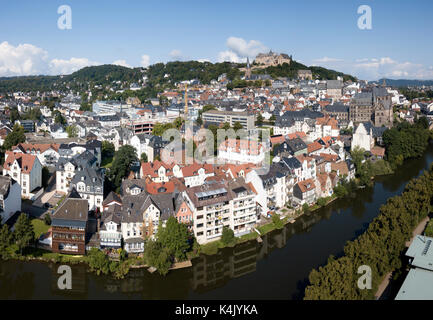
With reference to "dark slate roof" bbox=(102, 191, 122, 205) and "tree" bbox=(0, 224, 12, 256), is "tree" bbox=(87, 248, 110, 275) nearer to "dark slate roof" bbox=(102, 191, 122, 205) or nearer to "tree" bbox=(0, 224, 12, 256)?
"tree" bbox=(0, 224, 12, 256)

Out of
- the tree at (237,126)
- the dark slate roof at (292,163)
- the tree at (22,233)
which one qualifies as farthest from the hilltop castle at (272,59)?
the tree at (22,233)

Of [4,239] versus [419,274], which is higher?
[4,239]

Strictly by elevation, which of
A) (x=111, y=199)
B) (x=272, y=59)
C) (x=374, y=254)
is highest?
(x=272, y=59)

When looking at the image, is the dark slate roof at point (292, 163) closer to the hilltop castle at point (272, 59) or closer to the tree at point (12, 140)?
the tree at point (12, 140)

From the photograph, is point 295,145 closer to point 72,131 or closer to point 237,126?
point 237,126

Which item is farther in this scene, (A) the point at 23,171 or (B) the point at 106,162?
(B) the point at 106,162

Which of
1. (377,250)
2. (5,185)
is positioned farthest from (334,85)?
(5,185)

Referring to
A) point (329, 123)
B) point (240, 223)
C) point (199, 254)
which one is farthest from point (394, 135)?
point (199, 254)

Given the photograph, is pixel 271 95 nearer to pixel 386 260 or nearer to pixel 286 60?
pixel 286 60
